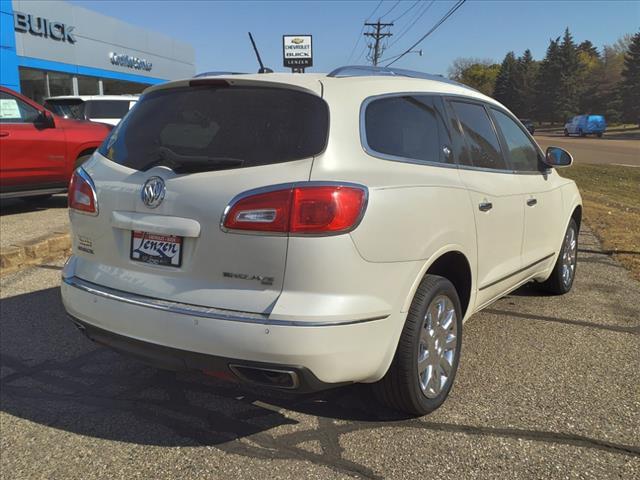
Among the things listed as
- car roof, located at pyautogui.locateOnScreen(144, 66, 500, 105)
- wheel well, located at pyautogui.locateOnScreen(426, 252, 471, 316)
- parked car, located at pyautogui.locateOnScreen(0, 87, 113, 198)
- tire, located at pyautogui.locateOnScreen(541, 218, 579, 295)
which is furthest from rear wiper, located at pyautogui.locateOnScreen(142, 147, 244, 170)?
parked car, located at pyautogui.locateOnScreen(0, 87, 113, 198)

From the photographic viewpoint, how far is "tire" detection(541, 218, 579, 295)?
16.9 feet

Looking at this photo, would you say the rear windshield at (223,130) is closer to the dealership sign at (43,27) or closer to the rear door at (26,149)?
the rear door at (26,149)

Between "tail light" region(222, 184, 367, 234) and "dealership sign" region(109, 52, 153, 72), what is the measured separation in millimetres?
28625

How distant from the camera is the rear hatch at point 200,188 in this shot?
252 centimetres

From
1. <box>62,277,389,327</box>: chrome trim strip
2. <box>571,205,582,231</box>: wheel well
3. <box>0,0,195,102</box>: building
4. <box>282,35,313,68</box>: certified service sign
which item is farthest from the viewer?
<box>282,35,313,68</box>: certified service sign

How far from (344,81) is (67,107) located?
11.8 m

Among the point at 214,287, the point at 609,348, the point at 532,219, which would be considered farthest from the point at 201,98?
the point at 609,348

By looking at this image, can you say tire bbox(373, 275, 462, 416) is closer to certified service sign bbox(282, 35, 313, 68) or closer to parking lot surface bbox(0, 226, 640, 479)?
parking lot surface bbox(0, 226, 640, 479)

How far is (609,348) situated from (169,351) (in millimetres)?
3117

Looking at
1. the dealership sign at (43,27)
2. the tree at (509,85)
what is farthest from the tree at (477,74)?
the dealership sign at (43,27)

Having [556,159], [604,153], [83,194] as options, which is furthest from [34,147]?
[604,153]

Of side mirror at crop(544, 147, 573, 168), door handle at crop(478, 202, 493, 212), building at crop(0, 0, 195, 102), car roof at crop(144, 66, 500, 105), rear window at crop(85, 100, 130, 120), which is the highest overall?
building at crop(0, 0, 195, 102)

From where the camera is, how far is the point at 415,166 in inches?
118

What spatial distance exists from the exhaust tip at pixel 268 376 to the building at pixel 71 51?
21.4 meters
